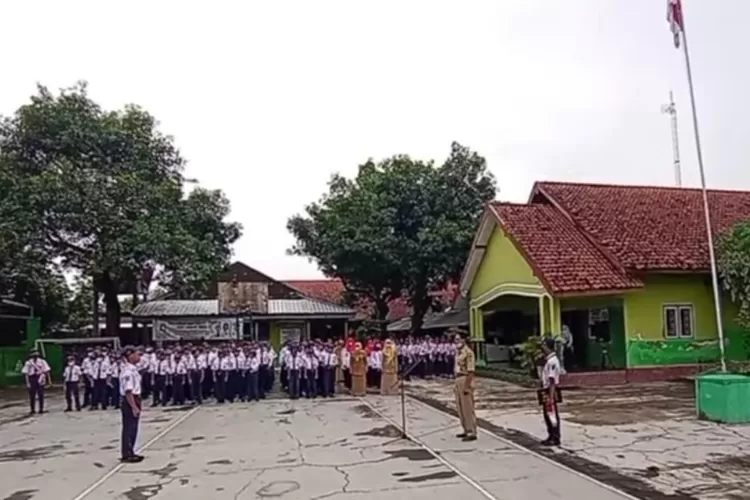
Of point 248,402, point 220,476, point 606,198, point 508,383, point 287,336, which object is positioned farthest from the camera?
point 287,336

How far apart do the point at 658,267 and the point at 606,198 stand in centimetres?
505

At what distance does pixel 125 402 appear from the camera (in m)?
13.3

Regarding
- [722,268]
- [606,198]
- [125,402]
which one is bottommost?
[125,402]

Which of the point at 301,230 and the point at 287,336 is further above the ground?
the point at 301,230

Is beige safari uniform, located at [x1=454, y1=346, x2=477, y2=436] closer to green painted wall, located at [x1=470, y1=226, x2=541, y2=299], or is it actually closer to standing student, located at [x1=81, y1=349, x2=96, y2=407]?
green painted wall, located at [x1=470, y1=226, x2=541, y2=299]

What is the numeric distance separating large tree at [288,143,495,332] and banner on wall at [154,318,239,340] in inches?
216

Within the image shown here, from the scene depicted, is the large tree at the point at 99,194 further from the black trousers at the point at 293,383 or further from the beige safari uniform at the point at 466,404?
the beige safari uniform at the point at 466,404

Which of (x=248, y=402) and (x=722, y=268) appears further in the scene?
(x=722, y=268)

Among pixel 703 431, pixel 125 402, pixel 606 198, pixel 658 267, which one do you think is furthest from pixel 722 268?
pixel 125 402

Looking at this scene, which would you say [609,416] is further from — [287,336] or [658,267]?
[287,336]

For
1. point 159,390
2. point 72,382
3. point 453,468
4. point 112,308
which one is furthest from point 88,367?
point 453,468

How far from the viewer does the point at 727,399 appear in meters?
14.8

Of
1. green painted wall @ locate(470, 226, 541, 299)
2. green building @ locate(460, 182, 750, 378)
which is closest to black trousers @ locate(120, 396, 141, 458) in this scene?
green building @ locate(460, 182, 750, 378)

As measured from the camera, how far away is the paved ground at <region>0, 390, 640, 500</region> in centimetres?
1006
